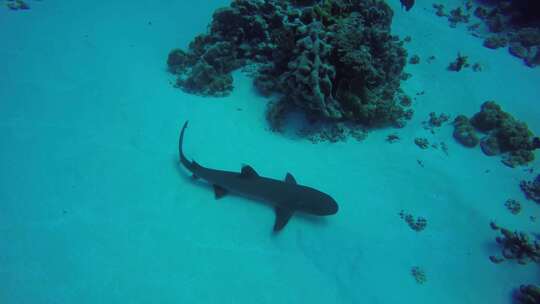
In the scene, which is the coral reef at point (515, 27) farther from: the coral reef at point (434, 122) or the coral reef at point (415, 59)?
the coral reef at point (434, 122)

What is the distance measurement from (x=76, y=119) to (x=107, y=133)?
854 millimetres

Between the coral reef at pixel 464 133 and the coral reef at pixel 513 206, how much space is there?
58.9 inches

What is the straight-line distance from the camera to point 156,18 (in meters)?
9.55

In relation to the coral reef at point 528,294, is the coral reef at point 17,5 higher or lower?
higher

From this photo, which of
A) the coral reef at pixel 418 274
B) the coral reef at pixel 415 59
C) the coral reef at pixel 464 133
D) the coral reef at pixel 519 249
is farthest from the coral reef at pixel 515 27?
the coral reef at pixel 418 274

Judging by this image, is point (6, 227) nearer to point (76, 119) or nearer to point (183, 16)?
point (76, 119)

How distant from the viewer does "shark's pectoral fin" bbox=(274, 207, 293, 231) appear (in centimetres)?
486

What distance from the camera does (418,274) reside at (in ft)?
15.6

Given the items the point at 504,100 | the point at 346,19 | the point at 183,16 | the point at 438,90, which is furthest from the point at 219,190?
the point at 504,100

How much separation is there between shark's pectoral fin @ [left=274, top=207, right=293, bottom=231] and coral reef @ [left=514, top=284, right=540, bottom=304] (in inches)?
156

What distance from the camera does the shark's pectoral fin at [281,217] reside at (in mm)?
4855

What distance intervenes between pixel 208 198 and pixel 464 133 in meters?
6.13

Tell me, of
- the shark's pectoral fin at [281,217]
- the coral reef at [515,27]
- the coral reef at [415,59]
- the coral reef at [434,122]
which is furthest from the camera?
the coral reef at [515,27]

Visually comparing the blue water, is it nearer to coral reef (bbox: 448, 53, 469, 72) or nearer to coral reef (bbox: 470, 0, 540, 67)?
coral reef (bbox: 448, 53, 469, 72)
